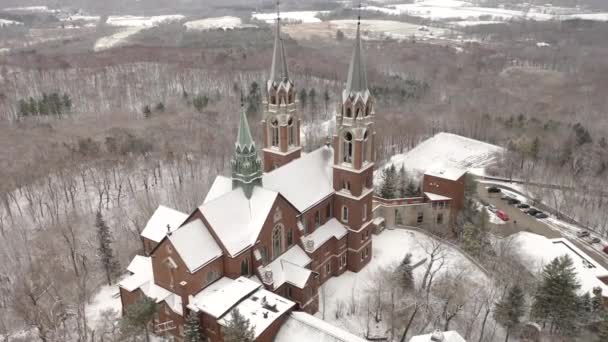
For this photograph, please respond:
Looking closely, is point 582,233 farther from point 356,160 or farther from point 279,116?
point 279,116

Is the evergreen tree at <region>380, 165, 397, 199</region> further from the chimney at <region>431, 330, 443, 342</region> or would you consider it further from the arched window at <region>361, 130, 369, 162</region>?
the chimney at <region>431, 330, 443, 342</region>

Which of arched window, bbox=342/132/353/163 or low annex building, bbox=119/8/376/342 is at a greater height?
arched window, bbox=342/132/353/163

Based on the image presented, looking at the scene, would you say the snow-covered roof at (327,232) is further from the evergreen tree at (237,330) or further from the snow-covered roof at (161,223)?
the evergreen tree at (237,330)

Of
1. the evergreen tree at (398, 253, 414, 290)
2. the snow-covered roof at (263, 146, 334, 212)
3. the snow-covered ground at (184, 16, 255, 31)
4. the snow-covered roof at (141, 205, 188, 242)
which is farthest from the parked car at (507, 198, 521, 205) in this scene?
the snow-covered ground at (184, 16, 255, 31)

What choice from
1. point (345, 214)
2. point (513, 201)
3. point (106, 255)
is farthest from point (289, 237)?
point (513, 201)

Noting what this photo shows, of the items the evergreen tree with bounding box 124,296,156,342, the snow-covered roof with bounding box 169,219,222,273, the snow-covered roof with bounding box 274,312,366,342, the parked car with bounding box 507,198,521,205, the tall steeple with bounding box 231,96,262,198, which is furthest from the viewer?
the parked car with bounding box 507,198,521,205

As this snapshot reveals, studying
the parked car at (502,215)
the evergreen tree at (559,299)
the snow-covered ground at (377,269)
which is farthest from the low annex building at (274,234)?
the parked car at (502,215)

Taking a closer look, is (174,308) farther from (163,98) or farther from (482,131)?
(163,98)
